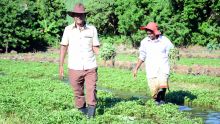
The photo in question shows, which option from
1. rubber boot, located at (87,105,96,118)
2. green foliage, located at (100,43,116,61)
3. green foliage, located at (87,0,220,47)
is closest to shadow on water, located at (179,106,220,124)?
rubber boot, located at (87,105,96,118)

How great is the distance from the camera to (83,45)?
10.2m

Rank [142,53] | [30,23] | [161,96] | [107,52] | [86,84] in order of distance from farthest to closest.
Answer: [30,23] < [107,52] < [161,96] < [142,53] < [86,84]

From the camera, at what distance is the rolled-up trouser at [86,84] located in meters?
10.1

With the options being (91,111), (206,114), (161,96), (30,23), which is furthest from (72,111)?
(30,23)

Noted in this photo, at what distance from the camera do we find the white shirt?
39.2 ft

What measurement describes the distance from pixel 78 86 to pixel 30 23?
37.9 metres

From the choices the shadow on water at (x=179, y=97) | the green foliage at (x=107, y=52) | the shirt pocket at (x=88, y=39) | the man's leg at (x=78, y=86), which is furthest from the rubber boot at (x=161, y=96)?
the green foliage at (x=107, y=52)

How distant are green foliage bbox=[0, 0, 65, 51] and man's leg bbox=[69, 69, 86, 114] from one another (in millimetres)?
34120

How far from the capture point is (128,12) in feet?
158

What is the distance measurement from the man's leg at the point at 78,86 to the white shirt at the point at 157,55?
8.22 ft

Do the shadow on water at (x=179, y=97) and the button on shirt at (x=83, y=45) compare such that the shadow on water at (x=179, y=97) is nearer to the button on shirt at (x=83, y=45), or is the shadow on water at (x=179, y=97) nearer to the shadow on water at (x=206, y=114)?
the shadow on water at (x=206, y=114)

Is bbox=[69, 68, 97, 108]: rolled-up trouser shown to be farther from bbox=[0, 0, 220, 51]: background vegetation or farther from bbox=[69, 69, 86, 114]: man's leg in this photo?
bbox=[0, 0, 220, 51]: background vegetation

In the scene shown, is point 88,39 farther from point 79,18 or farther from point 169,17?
point 169,17

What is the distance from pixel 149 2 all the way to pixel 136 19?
242 centimetres
